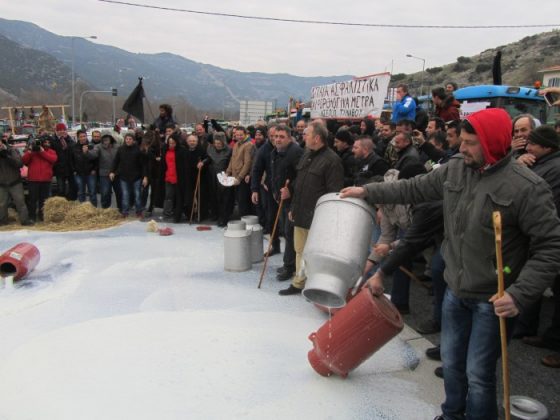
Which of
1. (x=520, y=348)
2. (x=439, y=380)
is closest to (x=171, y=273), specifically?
(x=439, y=380)

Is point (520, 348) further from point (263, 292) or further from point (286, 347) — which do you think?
point (263, 292)

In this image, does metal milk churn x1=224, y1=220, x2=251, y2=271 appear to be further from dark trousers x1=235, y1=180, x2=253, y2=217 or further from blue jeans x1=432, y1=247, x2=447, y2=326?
blue jeans x1=432, y1=247, x2=447, y2=326

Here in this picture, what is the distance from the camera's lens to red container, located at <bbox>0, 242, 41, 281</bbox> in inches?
223

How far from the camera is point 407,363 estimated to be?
3955 mm

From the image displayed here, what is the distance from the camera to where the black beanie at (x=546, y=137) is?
390 centimetres

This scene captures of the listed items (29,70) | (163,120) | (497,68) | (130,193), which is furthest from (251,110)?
(29,70)

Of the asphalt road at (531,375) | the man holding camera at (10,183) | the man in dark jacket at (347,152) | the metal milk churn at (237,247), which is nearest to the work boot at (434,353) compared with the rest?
the asphalt road at (531,375)

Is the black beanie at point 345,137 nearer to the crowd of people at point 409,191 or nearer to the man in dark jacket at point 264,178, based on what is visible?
the crowd of people at point 409,191

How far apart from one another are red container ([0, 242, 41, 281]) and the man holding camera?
3264mm

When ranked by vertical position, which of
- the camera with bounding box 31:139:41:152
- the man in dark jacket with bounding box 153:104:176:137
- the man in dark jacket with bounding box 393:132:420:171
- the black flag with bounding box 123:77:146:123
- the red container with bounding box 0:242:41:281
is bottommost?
the red container with bounding box 0:242:41:281

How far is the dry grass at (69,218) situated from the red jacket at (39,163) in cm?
51

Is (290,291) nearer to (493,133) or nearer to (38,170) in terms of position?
(493,133)

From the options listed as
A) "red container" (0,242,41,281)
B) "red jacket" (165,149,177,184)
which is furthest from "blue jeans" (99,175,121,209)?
"red container" (0,242,41,281)

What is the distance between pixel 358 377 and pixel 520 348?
161cm
